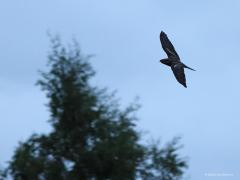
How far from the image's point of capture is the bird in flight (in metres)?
35.6

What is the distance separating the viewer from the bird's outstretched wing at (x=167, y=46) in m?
38.3

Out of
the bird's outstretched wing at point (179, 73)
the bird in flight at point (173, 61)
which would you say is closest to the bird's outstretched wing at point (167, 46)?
the bird in flight at point (173, 61)

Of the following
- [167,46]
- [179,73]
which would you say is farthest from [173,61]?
[167,46]

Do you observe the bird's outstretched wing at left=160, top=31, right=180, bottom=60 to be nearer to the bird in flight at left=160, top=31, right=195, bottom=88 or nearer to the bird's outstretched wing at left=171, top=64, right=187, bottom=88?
the bird in flight at left=160, top=31, right=195, bottom=88

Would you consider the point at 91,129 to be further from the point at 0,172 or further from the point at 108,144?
the point at 0,172

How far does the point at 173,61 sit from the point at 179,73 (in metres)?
1.57

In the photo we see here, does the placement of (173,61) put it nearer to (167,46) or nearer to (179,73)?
(179,73)

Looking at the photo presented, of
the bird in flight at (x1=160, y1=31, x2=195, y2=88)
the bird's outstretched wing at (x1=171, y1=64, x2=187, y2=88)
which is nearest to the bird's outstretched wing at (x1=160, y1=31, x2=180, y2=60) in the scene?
the bird in flight at (x1=160, y1=31, x2=195, y2=88)

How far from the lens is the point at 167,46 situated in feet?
129

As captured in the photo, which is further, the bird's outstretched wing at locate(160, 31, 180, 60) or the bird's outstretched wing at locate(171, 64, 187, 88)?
the bird's outstretched wing at locate(160, 31, 180, 60)

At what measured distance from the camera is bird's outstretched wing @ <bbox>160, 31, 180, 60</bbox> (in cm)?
3831

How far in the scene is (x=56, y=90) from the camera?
3569 cm

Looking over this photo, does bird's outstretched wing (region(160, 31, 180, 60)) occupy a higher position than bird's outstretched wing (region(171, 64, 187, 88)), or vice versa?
bird's outstretched wing (region(160, 31, 180, 60))

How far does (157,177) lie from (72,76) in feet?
15.4
